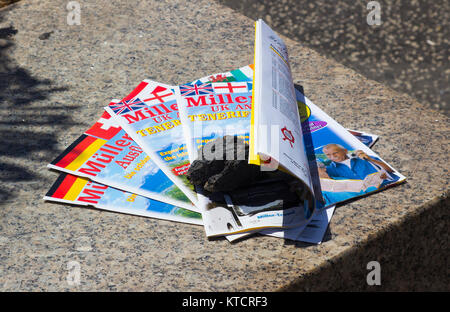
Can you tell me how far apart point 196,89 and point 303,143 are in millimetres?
467

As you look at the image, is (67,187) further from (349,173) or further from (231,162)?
(349,173)

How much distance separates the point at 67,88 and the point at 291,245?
0.95 metres

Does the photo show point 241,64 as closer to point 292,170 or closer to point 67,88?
point 67,88

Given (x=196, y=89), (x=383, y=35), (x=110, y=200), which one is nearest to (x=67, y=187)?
(x=110, y=200)

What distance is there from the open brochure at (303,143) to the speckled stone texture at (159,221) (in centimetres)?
5

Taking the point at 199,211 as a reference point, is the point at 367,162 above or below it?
above

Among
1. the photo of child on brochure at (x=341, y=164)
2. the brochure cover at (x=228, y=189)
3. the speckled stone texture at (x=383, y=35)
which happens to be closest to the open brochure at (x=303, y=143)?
the photo of child on brochure at (x=341, y=164)

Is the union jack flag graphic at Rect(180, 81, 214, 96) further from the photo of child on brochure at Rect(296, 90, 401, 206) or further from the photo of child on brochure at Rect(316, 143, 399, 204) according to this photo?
the photo of child on brochure at Rect(316, 143, 399, 204)

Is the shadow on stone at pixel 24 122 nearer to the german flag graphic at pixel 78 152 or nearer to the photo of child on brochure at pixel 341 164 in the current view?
the german flag graphic at pixel 78 152

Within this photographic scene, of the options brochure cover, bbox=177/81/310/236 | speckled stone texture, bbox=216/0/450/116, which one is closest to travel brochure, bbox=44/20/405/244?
brochure cover, bbox=177/81/310/236

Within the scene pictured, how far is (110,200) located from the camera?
1225mm

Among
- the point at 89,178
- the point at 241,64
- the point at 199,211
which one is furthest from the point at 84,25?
the point at 199,211

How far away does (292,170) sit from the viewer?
3.38 ft
